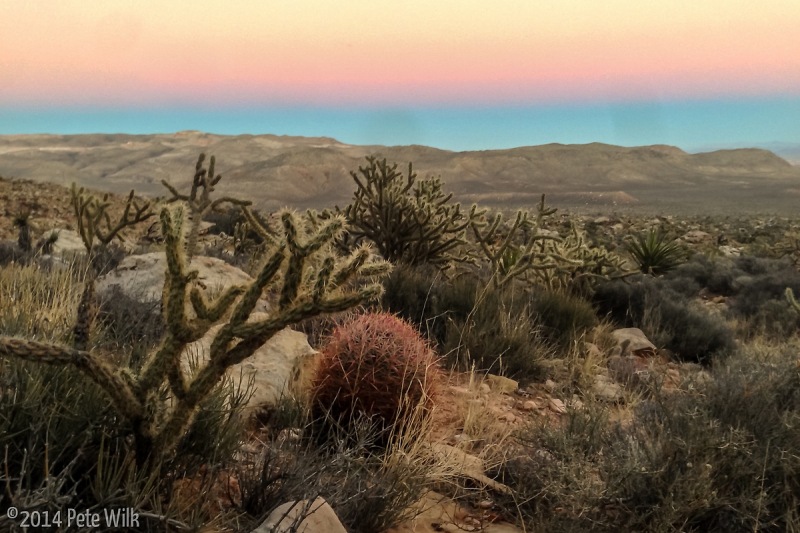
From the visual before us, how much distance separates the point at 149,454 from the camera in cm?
280

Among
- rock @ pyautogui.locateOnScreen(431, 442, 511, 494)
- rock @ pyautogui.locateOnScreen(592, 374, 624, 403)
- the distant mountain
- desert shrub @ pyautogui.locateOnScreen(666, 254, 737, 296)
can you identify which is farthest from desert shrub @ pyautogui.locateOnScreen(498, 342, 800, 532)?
the distant mountain

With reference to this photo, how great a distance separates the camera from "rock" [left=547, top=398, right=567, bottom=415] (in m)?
5.79

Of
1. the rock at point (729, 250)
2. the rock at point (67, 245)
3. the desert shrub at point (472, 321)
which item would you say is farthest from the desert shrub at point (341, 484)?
the rock at point (729, 250)

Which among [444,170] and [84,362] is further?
[444,170]

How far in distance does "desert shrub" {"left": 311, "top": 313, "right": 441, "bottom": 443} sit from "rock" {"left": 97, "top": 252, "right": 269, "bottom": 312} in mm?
1929

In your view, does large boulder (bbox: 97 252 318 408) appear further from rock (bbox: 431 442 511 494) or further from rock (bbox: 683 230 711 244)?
rock (bbox: 683 230 711 244)

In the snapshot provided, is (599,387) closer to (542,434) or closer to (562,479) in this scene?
(542,434)

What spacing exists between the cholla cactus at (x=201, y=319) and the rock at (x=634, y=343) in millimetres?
6049

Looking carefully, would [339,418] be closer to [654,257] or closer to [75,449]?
[75,449]

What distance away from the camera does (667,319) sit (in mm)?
9320

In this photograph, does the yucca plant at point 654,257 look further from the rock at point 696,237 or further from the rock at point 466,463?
the rock at point 466,463

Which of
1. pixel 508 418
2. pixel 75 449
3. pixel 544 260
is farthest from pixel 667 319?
pixel 75 449

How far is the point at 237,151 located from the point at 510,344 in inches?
4111

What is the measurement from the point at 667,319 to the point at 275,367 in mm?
6411
